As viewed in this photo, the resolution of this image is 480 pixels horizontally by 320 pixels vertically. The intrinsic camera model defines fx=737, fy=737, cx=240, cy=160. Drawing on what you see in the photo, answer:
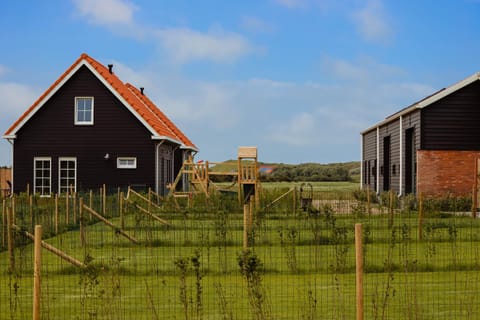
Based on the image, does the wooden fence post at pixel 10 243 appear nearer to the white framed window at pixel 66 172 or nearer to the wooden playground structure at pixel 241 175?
the wooden playground structure at pixel 241 175

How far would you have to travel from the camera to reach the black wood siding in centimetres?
3103

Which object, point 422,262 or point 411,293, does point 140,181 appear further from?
point 411,293

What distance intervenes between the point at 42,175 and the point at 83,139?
8.18 feet

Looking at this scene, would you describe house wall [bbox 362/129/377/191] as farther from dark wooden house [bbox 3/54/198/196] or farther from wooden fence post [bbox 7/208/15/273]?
wooden fence post [bbox 7/208/15/273]

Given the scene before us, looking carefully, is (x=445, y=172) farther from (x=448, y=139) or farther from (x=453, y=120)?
(x=453, y=120)

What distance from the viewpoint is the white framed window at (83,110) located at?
3334 cm

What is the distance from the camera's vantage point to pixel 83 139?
109 feet

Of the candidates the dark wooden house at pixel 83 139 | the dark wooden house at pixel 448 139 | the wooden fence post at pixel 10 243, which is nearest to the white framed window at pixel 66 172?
the dark wooden house at pixel 83 139

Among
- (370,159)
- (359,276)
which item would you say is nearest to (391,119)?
(370,159)

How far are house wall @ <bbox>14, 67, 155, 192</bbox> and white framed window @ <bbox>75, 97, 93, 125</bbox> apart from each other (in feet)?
0.70

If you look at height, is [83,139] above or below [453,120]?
below

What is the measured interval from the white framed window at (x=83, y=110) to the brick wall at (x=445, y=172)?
48.0ft

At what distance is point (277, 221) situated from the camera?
2362 centimetres

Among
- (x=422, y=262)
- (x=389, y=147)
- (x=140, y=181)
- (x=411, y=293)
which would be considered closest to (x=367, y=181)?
(x=389, y=147)
